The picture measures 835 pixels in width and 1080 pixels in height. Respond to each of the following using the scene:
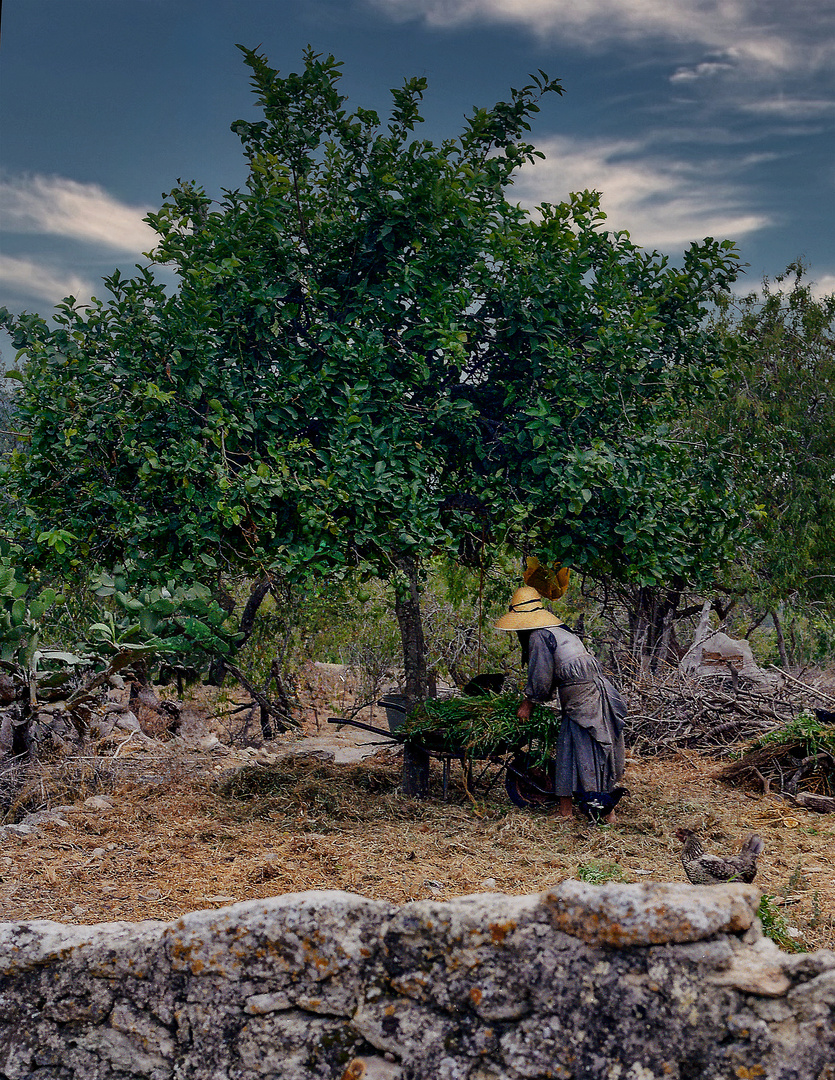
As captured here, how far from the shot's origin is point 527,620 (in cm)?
626

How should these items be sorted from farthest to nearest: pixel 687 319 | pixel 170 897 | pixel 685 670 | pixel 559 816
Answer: pixel 685 670
pixel 687 319
pixel 559 816
pixel 170 897

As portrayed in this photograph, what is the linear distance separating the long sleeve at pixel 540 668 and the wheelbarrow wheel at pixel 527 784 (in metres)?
0.64

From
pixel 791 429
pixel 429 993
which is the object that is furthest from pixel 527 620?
pixel 791 429

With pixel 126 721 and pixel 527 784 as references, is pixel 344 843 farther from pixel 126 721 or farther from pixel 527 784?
pixel 126 721

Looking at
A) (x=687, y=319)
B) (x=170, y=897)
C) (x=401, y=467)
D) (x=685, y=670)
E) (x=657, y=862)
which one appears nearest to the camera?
(x=170, y=897)

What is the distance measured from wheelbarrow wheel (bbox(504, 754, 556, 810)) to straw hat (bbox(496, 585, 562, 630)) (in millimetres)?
1055

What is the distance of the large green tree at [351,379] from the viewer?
5.58 meters

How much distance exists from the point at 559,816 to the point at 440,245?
413 centimetres

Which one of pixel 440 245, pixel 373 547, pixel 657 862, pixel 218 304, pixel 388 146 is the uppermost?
pixel 388 146

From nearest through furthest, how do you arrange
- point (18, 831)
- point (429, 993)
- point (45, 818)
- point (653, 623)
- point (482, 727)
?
point (429, 993) → point (18, 831) → point (45, 818) → point (482, 727) → point (653, 623)

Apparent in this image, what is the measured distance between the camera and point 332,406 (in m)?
5.88

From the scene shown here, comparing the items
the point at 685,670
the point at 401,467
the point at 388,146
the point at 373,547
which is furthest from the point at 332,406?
the point at 685,670

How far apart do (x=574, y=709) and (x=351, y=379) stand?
2808 mm

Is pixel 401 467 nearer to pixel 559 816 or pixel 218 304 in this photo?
pixel 218 304
